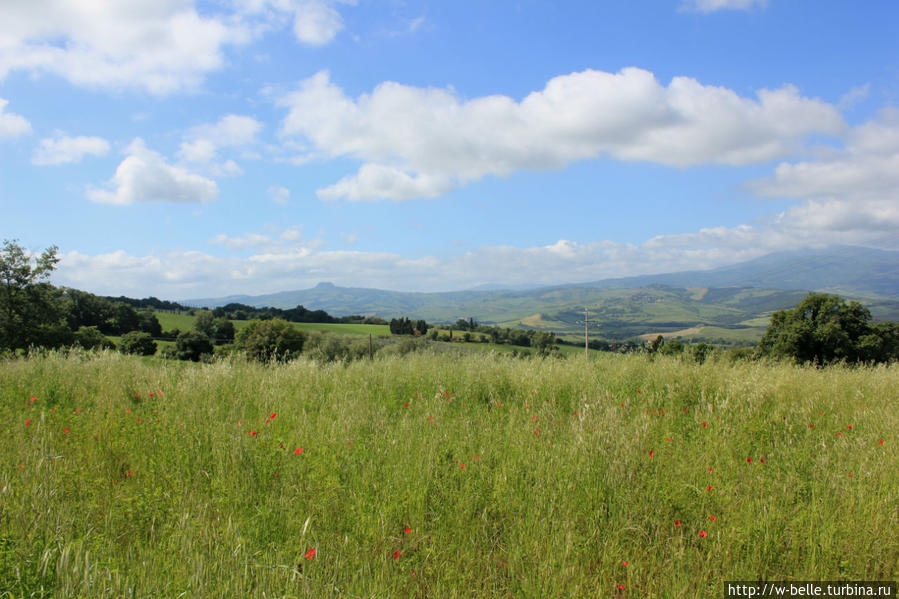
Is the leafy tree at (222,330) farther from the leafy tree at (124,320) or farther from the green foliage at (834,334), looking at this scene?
the green foliage at (834,334)

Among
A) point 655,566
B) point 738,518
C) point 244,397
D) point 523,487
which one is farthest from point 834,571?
point 244,397

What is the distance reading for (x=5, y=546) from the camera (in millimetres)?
2607

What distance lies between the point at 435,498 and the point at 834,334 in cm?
4428

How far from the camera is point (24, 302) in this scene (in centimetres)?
3058

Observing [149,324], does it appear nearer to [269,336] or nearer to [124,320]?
[124,320]

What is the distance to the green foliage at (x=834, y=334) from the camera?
34719mm

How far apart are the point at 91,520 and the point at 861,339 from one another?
4803 cm

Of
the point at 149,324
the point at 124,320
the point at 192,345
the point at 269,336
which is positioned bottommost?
the point at 192,345

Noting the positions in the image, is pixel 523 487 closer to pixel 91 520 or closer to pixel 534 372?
pixel 91 520

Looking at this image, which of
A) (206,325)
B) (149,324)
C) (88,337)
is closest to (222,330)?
(206,325)

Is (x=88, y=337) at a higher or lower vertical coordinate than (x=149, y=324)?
lower

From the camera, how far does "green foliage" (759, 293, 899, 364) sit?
3472cm

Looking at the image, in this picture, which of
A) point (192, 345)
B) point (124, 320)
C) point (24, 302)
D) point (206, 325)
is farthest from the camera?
point (206, 325)

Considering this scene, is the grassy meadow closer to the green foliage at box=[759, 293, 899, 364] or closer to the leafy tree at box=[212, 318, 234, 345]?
the green foliage at box=[759, 293, 899, 364]
